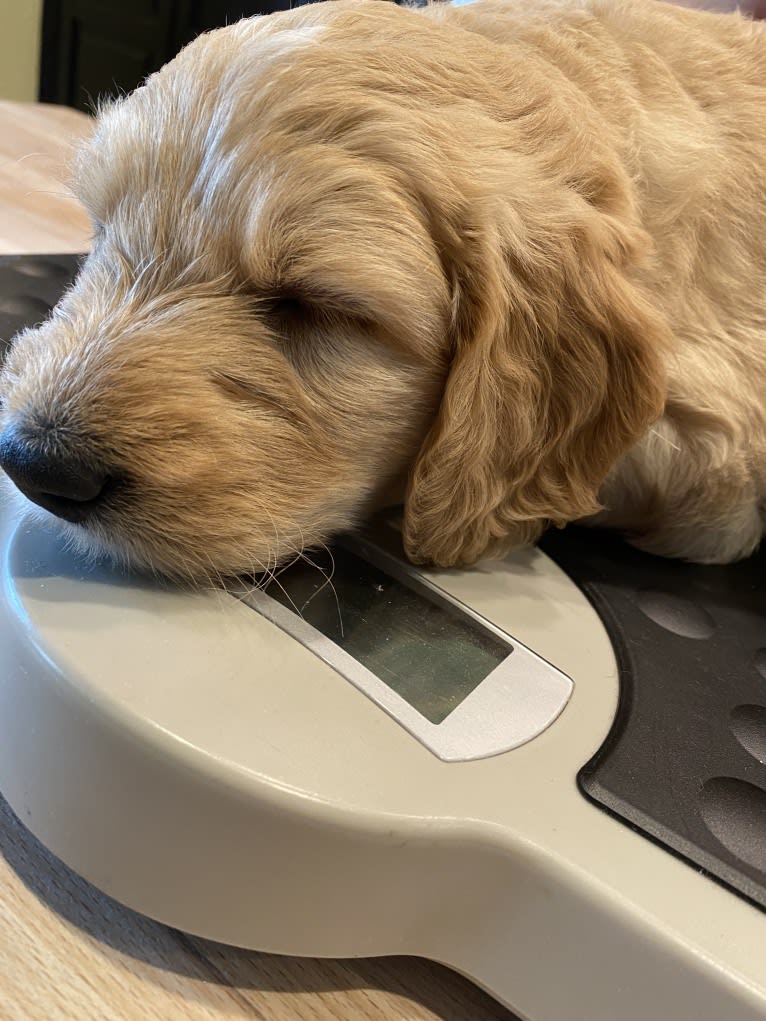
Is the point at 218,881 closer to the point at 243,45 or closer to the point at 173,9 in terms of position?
the point at 243,45

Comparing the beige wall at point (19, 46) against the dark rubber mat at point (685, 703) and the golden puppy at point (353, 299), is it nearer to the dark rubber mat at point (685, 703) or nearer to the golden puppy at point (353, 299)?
the golden puppy at point (353, 299)

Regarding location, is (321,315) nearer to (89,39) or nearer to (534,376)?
(534,376)

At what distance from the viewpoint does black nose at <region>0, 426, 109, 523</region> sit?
0.76 m

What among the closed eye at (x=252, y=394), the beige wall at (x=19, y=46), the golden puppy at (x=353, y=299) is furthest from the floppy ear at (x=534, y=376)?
the beige wall at (x=19, y=46)

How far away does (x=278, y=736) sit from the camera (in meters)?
0.71

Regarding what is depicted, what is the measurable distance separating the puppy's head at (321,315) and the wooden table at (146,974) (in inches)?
11.0

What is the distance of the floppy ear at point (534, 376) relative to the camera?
876 mm

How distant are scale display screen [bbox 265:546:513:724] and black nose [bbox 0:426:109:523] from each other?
7.7 inches

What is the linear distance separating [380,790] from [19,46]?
14.6 feet

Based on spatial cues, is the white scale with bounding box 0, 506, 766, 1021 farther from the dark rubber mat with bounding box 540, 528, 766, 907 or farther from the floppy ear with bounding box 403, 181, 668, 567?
the floppy ear with bounding box 403, 181, 668, 567

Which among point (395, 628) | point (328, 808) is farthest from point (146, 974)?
point (395, 628)

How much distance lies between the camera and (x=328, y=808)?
2.24 feet

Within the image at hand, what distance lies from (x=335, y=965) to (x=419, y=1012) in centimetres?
8

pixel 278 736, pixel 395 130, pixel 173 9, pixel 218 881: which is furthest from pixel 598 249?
pixel 173 9
